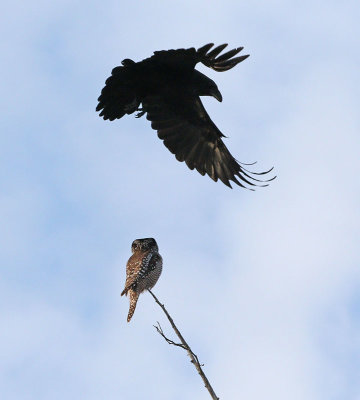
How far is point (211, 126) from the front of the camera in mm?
14414

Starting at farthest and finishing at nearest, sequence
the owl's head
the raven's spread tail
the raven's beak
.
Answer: the owl's head
the raven's beak
the raven's spread tail

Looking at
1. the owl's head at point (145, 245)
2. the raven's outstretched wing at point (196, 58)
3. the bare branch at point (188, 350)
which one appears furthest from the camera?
the owl's head at point (145, 245)

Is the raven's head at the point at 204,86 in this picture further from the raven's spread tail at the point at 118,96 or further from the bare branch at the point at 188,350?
the bare branch at the point at 188,350

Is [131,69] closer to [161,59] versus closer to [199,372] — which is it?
[161,59]

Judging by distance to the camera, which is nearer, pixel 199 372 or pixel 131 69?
pixel 199 372

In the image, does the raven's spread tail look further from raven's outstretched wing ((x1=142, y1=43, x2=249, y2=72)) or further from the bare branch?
the bare branch

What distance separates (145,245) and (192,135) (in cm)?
198

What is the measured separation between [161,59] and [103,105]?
147 centimetres

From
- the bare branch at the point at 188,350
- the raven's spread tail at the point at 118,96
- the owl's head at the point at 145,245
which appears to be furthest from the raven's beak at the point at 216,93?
the bare branch at the point at 188,350

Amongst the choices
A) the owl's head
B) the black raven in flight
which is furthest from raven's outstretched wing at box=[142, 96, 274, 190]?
the owl's head

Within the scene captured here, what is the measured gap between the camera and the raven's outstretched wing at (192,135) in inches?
558

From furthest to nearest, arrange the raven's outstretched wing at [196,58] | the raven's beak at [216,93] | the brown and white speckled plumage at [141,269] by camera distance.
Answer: the raven's beak at [216,93] → the brown and white speckled plumage at [141,269] → the raven's outstretched wing at [196,58]

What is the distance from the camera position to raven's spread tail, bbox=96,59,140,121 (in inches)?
539

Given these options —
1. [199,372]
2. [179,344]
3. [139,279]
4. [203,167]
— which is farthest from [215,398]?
[203,167]
